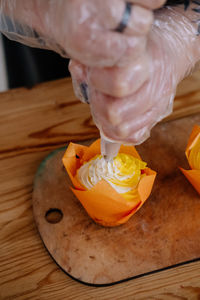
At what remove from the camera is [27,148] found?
0.89 m

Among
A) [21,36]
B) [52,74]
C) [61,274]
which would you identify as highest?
[21,36]

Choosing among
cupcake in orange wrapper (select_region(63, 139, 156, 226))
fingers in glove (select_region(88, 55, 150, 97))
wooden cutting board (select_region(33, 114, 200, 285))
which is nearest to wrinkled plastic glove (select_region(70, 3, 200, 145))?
fingers in glove (select_region(88, 55, 150, 97))

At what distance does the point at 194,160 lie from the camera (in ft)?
2.47

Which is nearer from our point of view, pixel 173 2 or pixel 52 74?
pixel 173 2

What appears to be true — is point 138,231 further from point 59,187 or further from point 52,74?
point 52,74

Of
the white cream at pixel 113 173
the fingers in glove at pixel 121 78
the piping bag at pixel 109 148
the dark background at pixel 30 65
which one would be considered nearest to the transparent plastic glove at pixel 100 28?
the fingers in glove at pixel 121 78

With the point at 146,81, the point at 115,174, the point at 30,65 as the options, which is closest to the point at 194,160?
the point at 115,174

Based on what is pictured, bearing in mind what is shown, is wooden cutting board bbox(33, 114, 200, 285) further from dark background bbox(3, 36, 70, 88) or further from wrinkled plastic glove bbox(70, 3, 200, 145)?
dark background bbox(3, 36, 70, 88)

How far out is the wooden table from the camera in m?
0.65

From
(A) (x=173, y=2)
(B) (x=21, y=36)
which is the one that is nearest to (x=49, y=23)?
(B) (x=21, y=36)

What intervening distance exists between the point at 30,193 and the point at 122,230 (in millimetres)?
248

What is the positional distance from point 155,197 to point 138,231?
0.32 ft

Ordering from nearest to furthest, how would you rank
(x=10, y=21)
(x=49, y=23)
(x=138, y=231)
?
1. (x=49, y=23)
2. (x=10, y=21)
3. (x=138, y=231)

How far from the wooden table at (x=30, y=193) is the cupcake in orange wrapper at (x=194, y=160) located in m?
0.18
